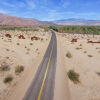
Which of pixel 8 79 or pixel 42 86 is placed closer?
pixel 42 86

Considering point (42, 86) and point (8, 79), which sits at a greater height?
point (8, 79)

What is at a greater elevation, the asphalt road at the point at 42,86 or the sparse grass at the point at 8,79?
the sparse grass at the point at 8,79

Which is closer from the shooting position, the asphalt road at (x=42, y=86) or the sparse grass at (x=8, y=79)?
the asphalt road at (x=42, y=86)

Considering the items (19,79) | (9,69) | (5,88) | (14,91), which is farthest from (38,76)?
(9,69)

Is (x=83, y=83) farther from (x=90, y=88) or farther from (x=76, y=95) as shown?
(x=76, y=95)

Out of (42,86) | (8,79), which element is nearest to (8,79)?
(8,79)

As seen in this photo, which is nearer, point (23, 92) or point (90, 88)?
point (23, 92)

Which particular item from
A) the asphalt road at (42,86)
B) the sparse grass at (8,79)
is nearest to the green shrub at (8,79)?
the sparse grass at (8,79)

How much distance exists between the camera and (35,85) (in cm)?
913

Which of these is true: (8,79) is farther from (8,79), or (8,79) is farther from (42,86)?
(42,86)

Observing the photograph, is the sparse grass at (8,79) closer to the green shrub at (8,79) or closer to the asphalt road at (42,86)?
the green shrub at (8,79)

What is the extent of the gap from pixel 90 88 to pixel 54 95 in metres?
4.60

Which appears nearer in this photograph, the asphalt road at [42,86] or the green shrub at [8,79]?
the asphalt road at [42,86]

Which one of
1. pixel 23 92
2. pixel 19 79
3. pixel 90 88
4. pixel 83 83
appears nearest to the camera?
pixel 23 92
